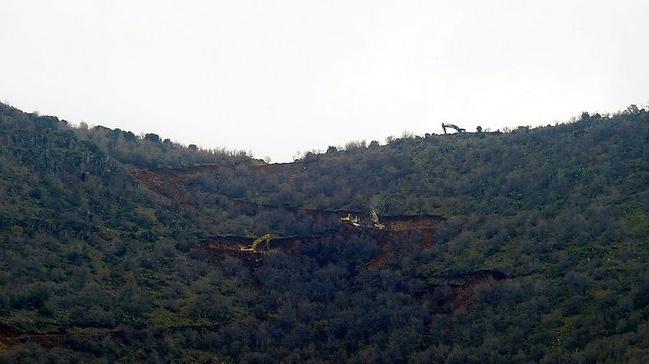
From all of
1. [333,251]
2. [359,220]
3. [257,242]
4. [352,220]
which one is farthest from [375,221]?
[257,242]

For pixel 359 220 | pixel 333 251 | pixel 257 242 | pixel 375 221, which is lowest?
pixel 333 251

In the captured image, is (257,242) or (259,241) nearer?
(257,242)

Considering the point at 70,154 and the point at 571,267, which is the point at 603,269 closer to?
the point at 571,267

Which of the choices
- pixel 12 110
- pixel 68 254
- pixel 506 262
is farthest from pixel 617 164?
pixel 12 110

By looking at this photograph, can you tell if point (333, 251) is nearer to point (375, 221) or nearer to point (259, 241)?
point (375, 221)

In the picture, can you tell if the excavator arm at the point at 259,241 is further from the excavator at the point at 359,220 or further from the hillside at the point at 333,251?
the excavator at the point at 359,220

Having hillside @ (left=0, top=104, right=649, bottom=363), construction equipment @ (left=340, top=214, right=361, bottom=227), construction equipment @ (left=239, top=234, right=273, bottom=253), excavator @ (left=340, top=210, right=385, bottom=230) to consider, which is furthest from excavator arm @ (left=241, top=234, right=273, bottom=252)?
excavator @ (left=340, top=210, right=385, bottom=230)

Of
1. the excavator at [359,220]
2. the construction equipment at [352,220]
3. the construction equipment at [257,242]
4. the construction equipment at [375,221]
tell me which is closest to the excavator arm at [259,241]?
the construction equipment at [257,242]

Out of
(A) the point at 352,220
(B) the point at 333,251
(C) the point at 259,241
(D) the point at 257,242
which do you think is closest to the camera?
→ (B) the point at 333,251
